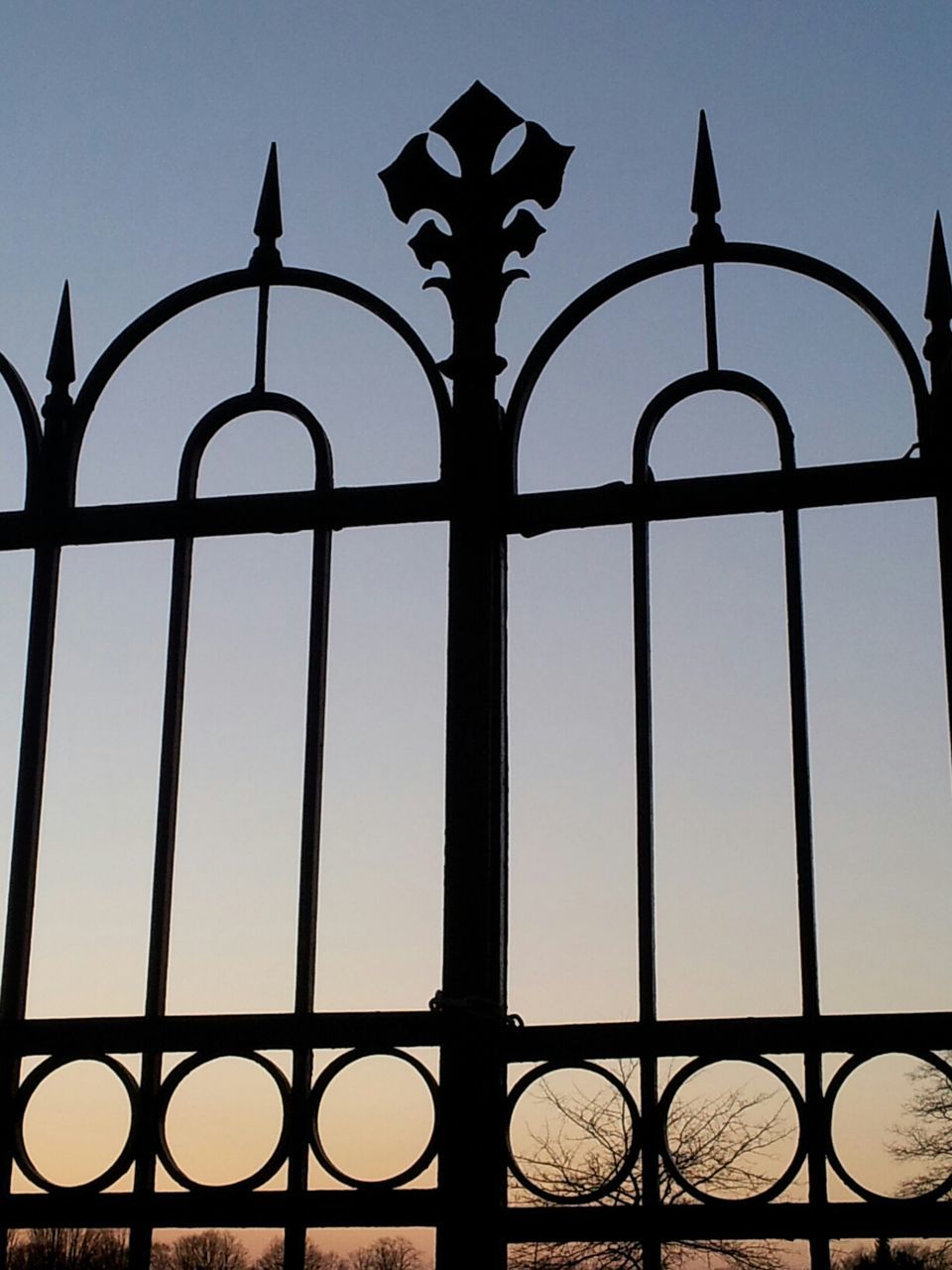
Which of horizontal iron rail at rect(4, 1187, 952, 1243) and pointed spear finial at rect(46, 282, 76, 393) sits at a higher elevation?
pointed spear finial at rect(46, 282, 76, 393)

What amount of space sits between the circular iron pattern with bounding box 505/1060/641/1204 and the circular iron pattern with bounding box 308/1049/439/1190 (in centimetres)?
15

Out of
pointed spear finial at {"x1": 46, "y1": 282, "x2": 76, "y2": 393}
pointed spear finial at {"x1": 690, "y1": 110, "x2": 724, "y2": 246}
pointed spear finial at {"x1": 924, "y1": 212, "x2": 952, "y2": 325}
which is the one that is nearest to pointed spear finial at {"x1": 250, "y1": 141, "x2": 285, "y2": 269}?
pointed spear finial at {"x1": 46, "y1": 282, "x2": 76, "y2": 393}

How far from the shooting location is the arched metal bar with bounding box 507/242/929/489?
397 centimetres

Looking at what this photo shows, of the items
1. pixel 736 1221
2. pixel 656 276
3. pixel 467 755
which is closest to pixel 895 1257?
pixel 736 1221

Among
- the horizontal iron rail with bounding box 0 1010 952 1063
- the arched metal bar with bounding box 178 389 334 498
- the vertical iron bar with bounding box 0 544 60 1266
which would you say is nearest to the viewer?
the horizontal iron rail with bounding box 0 1010 952 1063

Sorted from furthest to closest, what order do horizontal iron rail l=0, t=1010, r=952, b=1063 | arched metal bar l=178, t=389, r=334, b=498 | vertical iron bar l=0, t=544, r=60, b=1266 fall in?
arched metal bar l=178, t=389, r=334, b=498 → vertical iron bar l=0, t=544, r=60, b=1266 → horizontal iron rail l=0, t=1010, r=952, b=1063

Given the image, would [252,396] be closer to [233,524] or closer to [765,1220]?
[233,524]

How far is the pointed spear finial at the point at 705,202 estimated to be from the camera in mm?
4078

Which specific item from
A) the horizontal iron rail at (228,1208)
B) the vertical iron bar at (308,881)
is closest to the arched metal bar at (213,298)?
the vertical iron bar at (308,881)

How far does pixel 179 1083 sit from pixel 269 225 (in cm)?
199

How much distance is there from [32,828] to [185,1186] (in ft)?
2.75

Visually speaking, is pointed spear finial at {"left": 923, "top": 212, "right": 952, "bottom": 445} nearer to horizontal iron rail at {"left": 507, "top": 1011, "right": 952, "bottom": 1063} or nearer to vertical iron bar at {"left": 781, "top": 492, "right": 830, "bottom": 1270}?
vertical iron bar at {"left": 781, "top": 492, "right": 830, "bottom": 1270}

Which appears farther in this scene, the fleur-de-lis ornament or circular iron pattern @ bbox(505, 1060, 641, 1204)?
the fleur-de-lis ornament

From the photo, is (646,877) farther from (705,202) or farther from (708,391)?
(705,202)
